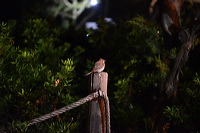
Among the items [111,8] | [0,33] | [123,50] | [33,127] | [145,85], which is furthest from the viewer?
[111,8]

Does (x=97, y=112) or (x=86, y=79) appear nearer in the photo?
(x=97, y=112)

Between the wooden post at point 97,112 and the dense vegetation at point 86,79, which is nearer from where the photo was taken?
the wooden post at point 97,112

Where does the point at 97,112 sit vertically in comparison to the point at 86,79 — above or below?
below

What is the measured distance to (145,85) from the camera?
189 inches

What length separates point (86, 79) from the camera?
197 inches

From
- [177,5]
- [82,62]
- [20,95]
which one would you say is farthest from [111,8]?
[20,95]

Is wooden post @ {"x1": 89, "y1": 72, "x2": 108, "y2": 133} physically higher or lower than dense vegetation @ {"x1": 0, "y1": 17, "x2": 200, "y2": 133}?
lower

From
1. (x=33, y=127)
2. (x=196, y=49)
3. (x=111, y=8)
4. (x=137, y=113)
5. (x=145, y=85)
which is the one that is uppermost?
(x=111, y=8)

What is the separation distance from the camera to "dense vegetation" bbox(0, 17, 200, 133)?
3742 millimetres

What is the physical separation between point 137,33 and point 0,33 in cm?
260

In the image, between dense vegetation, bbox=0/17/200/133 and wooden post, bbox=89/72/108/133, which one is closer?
wooden post, bbox=89/72/108/133

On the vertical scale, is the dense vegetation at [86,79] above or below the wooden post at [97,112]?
above

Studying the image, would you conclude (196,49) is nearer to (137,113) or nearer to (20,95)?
(137,113)

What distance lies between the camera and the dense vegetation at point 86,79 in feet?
12.3
